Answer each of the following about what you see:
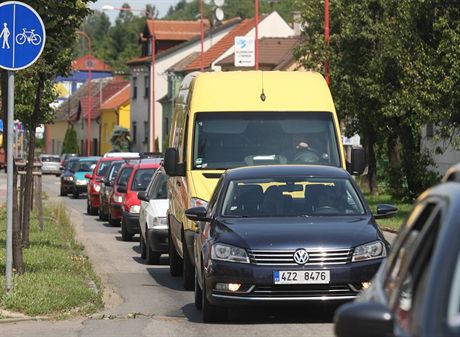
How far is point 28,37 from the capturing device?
13.3 m

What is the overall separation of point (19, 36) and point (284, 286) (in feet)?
13.7

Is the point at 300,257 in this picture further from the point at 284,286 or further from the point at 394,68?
the point at 394,68

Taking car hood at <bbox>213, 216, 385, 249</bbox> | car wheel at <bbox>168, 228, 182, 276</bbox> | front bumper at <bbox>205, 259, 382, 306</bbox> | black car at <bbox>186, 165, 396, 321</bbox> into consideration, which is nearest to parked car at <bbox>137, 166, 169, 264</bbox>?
car wheel at <bbox>168, 228, 182, 276</bbox>

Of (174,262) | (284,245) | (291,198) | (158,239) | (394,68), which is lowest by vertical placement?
(174,262)

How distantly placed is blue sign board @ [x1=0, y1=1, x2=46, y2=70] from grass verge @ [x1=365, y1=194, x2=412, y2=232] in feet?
25.9

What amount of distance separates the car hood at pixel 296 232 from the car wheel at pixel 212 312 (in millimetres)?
614

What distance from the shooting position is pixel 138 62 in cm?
8919

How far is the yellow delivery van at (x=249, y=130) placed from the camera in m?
15.4

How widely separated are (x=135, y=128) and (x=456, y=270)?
3497 inches

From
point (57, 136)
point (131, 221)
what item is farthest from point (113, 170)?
point (57, 136)

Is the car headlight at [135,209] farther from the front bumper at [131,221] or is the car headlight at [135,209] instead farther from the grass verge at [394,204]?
the grass verge at [394,204]

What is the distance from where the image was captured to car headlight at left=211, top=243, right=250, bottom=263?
11.4 m

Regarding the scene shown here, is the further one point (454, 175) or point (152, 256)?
point (152, 256)

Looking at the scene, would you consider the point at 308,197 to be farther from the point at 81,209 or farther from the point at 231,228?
the point at 81,209
